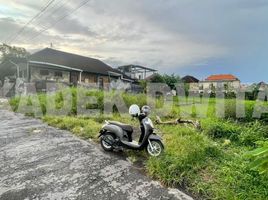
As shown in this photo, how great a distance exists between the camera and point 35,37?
2041cm

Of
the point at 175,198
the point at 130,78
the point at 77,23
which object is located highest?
the point at 77,23

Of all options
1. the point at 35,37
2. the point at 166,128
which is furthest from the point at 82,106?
the point at 35,37

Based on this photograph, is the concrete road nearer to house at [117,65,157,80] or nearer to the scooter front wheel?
the scooter front wheel

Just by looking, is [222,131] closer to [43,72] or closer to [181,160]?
[181,160]

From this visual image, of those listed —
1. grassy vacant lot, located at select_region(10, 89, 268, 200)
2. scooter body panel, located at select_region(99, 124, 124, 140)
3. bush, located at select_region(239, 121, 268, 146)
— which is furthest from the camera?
bush, located at select_region(239, 121, 268, 146)

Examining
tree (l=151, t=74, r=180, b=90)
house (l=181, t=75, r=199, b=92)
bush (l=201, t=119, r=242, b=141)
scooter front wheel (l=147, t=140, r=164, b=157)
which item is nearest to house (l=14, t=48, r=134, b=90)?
tree (l=151, t=74, r=180, b=90)

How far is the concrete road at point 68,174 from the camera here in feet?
9.77

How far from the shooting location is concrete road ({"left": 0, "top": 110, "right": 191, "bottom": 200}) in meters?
2.98

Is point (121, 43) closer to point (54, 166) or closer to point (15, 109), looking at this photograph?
point (15, 109)

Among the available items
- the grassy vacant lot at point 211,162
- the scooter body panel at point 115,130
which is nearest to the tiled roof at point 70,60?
the grassy vacant lot at point 211,162

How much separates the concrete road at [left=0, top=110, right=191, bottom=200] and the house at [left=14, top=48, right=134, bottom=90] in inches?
460

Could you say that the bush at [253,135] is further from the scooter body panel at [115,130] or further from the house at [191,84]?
the house at [191,84]

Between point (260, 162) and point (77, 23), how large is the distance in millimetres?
13900

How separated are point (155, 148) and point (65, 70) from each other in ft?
61.6
